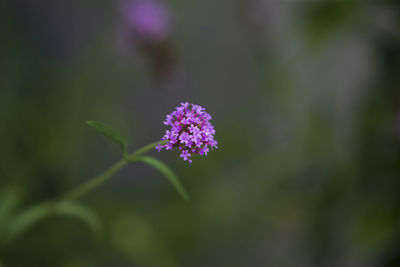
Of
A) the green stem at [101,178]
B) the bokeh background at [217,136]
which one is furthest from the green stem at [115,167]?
the bokeh background at [217,136]

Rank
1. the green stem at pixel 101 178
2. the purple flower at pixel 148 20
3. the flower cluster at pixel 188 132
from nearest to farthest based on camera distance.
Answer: the flower cluster at pixel 188 132 < the green stem at pixel 101 178 < the purple flower at pixel 148 20

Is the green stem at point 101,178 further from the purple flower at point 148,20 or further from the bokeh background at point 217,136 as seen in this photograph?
the purple flower at point 148,20

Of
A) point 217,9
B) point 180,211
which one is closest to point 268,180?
point 180,211

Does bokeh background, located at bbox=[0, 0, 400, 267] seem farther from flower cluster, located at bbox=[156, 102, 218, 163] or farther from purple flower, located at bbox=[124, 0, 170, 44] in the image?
flower cluster, located at bbox=[156, 102, 218, 163]

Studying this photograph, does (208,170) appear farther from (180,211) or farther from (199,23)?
(199,23)

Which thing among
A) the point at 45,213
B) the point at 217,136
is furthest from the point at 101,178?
the point at 217,136

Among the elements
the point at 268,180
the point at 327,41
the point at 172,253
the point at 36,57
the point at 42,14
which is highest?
the point at 42,14
